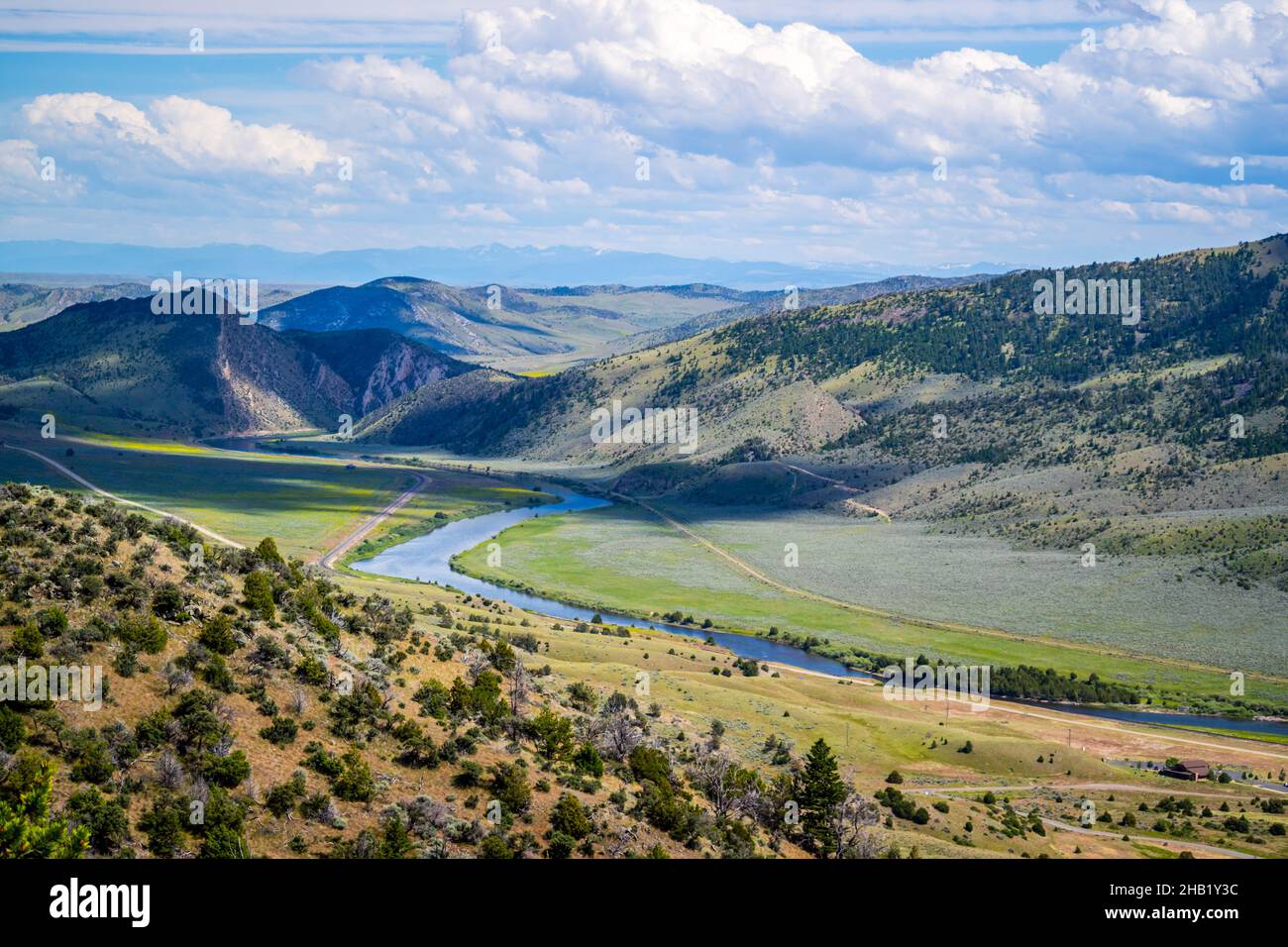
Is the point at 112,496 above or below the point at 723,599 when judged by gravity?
above

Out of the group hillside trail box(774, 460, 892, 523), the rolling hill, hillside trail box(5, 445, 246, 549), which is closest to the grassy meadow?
hillside trail box(774, 460, 892, 523)

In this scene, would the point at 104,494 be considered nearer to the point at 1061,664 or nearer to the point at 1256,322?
the point at 1061,664

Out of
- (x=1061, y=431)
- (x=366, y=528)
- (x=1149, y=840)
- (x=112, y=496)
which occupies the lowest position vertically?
(x=1149, y=840)

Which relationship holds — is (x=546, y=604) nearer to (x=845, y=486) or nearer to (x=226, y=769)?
(x=845, y=486)

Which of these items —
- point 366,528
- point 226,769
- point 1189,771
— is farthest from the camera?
point 366,528

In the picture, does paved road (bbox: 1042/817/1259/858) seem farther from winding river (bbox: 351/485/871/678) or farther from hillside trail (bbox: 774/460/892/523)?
hillside trail (bbox: 774/460/892/523)

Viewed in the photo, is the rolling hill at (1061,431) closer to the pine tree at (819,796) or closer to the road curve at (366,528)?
the road curve at (366,528)

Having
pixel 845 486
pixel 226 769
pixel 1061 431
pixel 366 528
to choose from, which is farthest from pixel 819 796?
pixel 1061 431

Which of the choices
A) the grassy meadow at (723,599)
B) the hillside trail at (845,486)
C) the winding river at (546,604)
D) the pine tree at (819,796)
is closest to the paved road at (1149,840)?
the pine tree at (819,796)
